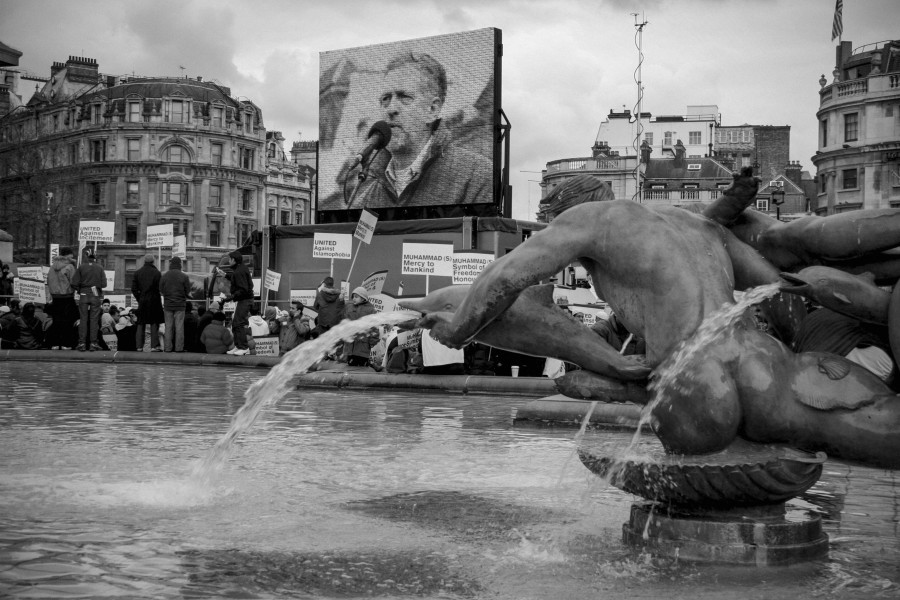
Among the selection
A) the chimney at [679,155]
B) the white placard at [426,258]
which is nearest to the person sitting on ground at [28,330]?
the white placard at [426,258]

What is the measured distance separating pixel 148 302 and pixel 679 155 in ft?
238

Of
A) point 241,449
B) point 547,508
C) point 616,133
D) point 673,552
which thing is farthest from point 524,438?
point 616,133

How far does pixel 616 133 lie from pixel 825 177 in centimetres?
2850

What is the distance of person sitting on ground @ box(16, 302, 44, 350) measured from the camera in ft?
74.9

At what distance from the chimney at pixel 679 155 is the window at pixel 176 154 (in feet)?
137

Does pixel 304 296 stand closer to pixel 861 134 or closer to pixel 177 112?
pixel 861 134

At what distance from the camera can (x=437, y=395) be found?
46.4 feet

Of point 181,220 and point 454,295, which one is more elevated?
point 181,220

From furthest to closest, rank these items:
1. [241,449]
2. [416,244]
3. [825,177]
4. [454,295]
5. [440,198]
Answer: [825,177]
[440,198]
[416,244]
[241,449]
[454,295]

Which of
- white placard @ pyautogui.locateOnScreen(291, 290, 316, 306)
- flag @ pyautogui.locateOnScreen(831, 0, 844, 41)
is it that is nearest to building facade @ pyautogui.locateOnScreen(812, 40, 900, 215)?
flag @ pyautogui.locateOnScreen(831, 0, 844, 41)

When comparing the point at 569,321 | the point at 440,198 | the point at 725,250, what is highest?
the point at 440,198

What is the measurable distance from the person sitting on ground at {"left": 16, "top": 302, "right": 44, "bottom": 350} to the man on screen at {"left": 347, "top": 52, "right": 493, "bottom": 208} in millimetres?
11213

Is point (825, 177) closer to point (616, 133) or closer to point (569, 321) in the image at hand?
point (616, 133)

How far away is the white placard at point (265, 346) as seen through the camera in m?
21.8
